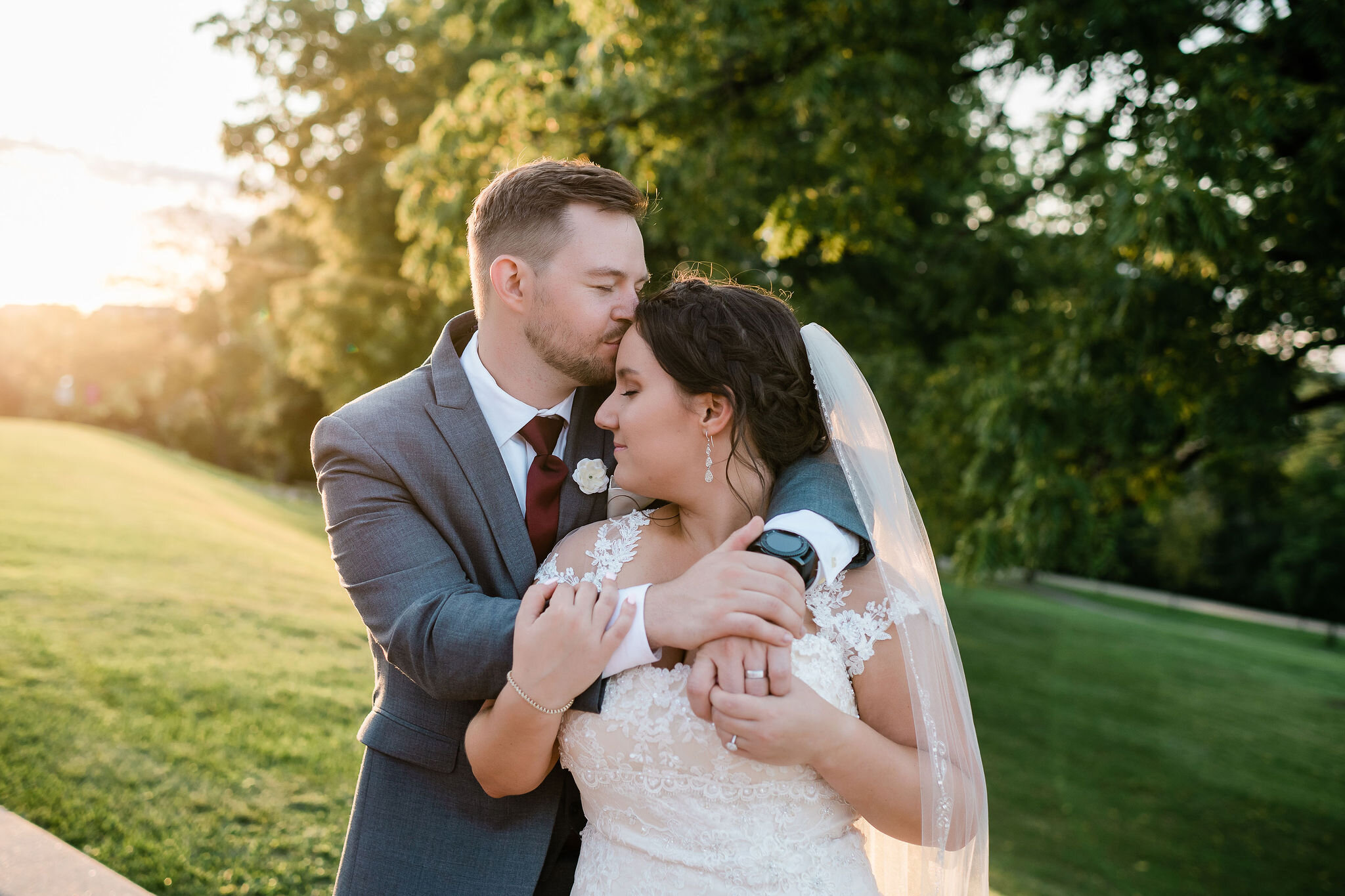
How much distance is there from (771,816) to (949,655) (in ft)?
1.86

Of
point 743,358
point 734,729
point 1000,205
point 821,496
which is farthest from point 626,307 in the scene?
point 1000,205

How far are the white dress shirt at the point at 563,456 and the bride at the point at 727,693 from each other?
0.06 meters

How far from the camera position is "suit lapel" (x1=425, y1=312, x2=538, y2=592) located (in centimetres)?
228

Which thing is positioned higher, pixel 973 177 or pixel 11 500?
pixel 973 177

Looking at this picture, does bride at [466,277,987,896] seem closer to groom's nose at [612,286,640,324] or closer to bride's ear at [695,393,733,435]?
bride's ear at [695,393,733,435]

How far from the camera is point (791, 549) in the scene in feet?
6.24

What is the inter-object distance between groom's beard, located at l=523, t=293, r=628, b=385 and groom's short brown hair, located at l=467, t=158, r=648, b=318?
169 millimetres

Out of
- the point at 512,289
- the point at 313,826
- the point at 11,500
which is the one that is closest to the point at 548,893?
the point at 512,289

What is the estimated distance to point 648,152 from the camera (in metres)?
7.15

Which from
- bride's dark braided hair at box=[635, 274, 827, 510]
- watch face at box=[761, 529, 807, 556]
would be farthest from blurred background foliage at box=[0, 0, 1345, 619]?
watch face at box=[761, 529, 807, 556]

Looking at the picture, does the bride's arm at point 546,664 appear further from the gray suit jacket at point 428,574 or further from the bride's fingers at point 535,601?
the gray suit jacket at point 428,574

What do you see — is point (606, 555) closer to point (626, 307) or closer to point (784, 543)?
point (784, 543)

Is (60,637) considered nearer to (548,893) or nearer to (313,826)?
(313,826)

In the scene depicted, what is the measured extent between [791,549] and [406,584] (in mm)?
859
